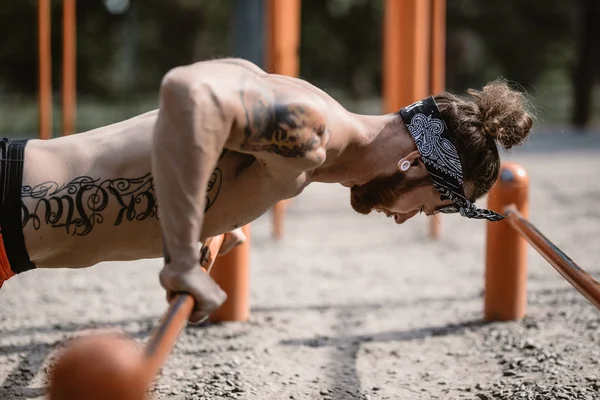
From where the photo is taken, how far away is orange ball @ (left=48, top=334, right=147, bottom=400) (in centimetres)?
133

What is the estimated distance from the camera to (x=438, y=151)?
2271mm

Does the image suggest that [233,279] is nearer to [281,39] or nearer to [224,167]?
[224,167]

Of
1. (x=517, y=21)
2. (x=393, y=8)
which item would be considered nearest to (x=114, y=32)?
(x=517, y=21)

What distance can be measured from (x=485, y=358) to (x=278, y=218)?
2.69m

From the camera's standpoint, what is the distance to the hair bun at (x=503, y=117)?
231cm

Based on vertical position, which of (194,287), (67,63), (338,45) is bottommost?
(194,287)

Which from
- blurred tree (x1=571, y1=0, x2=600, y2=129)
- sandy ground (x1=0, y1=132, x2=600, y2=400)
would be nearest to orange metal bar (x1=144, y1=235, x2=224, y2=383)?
sandy ground (x1=0, y1=132, x2=600, y2=400)

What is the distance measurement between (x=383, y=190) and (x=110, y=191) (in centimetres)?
81

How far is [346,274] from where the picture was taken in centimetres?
504

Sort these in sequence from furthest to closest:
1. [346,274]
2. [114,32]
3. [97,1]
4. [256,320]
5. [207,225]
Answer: [114,32]
[97,1]
[346,274]
[256,320]
[207,225]

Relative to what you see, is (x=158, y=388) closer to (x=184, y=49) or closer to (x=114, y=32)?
(x=114, y=32)

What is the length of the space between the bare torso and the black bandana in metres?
0.37

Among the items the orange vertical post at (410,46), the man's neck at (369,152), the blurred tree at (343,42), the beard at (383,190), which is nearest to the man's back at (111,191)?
the man's neck at (369,152)

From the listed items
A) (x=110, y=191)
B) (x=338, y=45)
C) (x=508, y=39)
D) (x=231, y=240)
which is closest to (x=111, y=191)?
(x=110, y=191)
